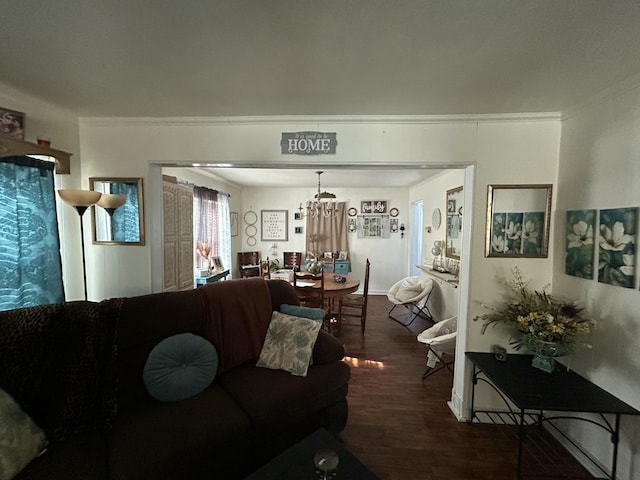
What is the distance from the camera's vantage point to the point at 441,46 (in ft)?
4.03

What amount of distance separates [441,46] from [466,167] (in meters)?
1.11

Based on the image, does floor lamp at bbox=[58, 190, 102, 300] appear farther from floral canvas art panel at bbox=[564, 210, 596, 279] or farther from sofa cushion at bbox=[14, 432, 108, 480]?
floral canvas art panel at bbox=[564, 210, 596, 279]

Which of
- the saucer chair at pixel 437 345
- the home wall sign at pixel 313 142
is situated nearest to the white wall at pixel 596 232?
the saucer chair at pixel 437 345

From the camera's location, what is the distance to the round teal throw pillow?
151cm

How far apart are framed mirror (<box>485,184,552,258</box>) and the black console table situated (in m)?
0.81

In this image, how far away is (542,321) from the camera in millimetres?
1702

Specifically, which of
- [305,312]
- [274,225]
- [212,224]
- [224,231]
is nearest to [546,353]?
[305,312]

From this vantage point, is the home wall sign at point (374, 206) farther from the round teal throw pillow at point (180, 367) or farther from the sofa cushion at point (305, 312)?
the round teal throw pillow at point (180, 367)

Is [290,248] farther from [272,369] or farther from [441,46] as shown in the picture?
[441,46]

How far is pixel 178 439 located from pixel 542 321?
88.1 inches

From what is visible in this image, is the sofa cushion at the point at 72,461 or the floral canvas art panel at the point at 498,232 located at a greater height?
the floral canvas art panel at the point at 498,232

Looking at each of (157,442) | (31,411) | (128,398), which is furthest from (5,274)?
(157,442)

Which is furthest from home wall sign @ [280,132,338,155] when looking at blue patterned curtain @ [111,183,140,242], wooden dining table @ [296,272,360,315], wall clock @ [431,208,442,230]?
wall clock @ [431,208,442,230]

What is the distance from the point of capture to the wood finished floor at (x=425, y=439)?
1633 millimetres
